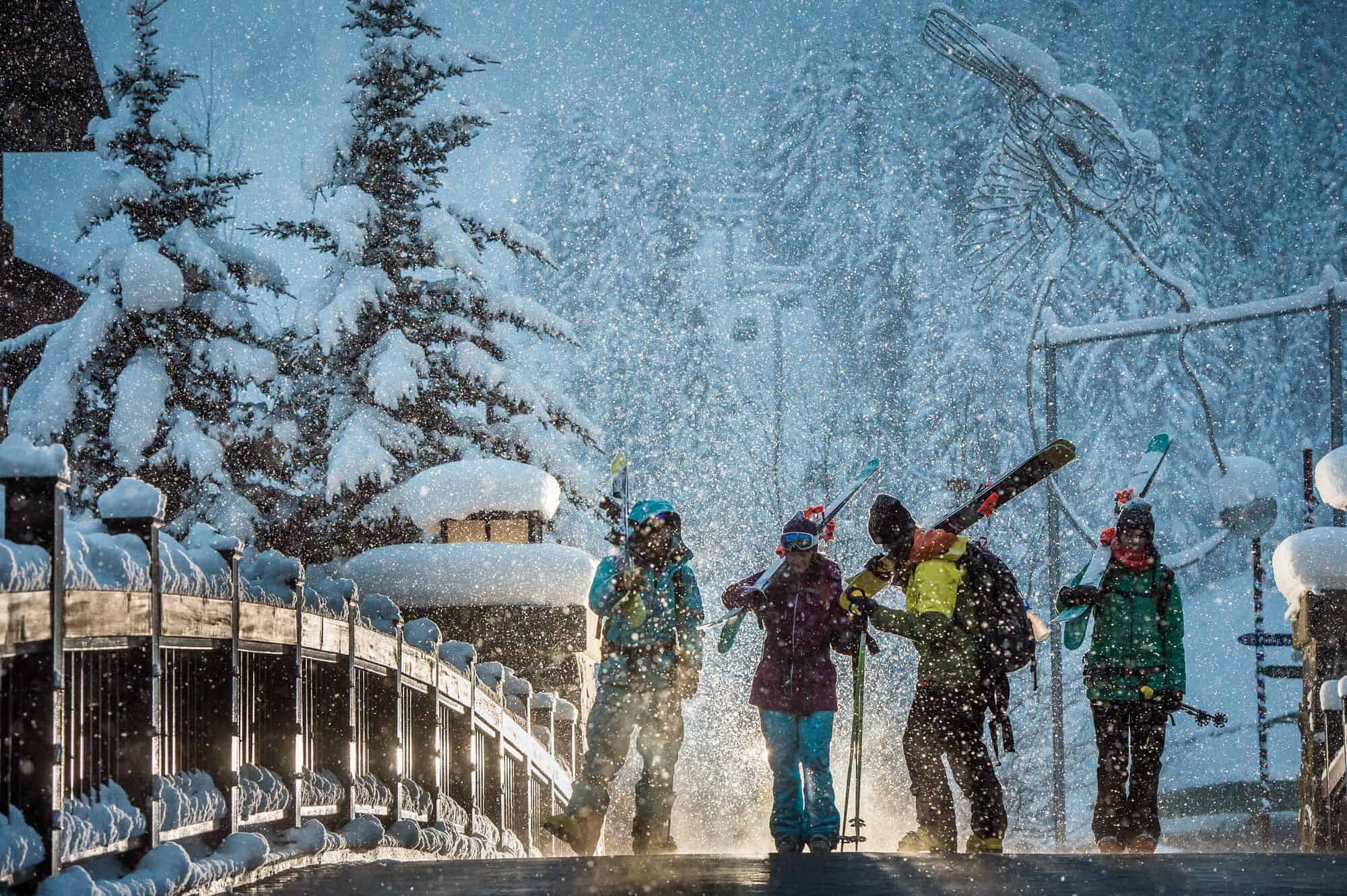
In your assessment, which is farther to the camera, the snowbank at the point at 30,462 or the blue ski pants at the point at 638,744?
the blue ski pants at the point at 638,744

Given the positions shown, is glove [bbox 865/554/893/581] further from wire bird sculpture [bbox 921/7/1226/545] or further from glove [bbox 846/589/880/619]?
wire bird sculpture [bbox 921/7/1226/545]

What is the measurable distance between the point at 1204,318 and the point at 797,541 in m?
11.0

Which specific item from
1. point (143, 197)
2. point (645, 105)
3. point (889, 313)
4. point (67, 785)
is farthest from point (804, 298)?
point (67, 785)

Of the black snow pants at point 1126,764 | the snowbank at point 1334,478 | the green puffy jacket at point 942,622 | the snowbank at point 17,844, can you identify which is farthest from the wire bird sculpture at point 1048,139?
the snowbank at point 17,844

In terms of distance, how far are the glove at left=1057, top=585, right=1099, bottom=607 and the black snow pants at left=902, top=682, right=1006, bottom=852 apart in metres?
0.84

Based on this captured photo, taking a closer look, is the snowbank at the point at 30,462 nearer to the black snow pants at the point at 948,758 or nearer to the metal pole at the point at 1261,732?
the black snow pants at the point at 948,758

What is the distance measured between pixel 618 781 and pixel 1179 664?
18722mm

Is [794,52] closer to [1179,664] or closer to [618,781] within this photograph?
[618,781]

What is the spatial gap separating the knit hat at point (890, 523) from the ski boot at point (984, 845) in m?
1.52

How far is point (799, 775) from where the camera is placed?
812 cm

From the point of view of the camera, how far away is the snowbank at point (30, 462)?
4.44 m

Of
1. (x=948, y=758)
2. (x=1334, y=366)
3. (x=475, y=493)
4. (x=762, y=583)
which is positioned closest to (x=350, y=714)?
(x=762, y=583)

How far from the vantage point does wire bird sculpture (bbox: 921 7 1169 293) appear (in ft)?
60.0

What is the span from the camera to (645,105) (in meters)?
74.7
